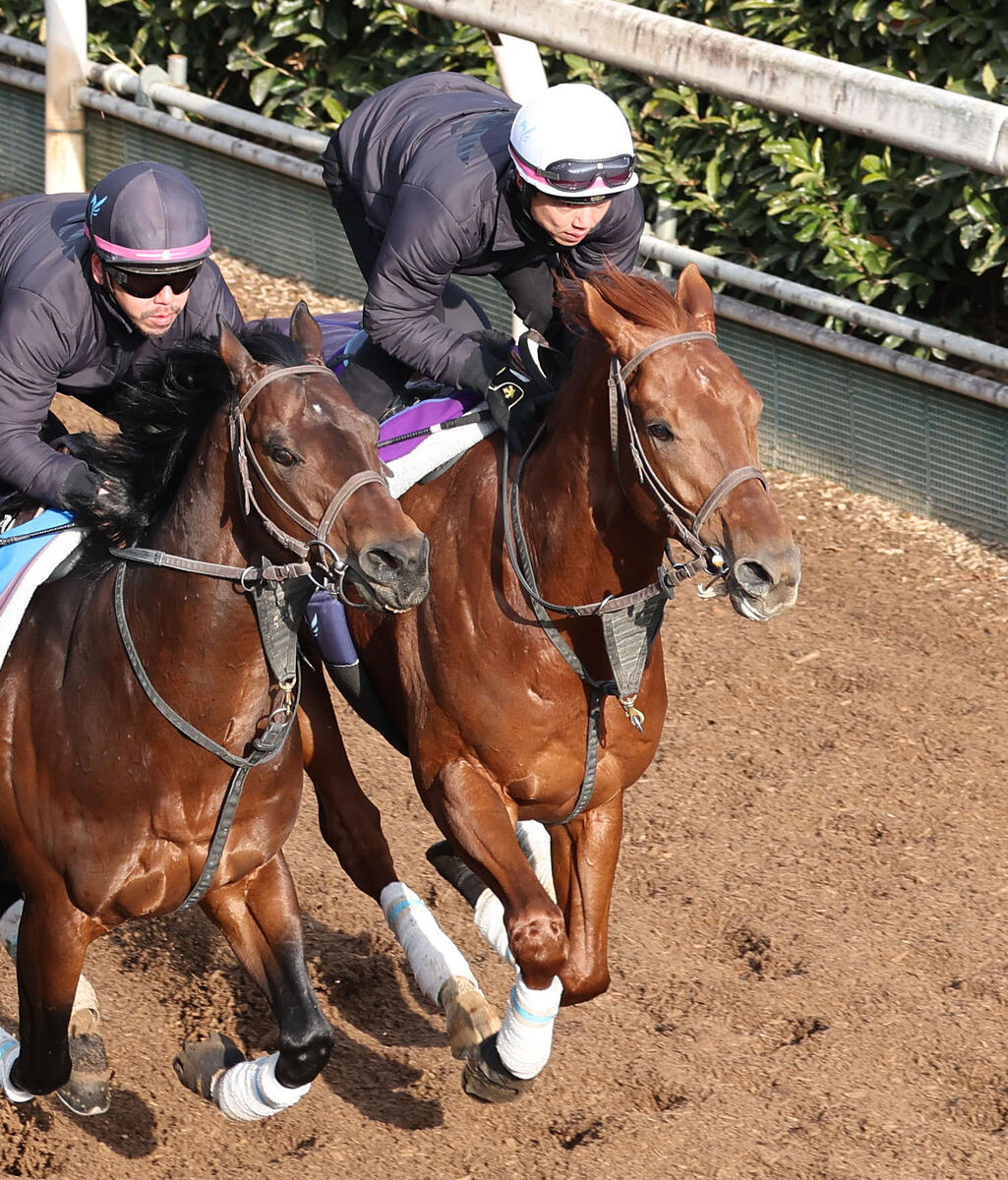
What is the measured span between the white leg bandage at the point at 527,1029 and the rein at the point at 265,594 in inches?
31.4

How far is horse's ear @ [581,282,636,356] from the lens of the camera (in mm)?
4062

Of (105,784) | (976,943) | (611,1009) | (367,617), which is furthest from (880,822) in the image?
(105,784)

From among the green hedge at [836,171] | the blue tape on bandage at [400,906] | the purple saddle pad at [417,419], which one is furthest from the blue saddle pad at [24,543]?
the green hedge at [836,171]

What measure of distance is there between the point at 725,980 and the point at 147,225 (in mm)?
2746

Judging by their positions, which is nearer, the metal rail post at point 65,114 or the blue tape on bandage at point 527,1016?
the blue tape on bandage at point 527,1016

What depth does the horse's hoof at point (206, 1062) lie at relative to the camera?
4469 millimetres

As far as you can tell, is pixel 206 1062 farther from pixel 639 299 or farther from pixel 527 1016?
pixel 639 299

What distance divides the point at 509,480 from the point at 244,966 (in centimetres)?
132

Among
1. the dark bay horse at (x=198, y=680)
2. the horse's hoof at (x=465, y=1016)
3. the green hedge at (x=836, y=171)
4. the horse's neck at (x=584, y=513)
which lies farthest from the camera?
the green hedge at (x=836, y=171)

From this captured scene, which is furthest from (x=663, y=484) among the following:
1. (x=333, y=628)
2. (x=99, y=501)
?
(x=333, y=628)

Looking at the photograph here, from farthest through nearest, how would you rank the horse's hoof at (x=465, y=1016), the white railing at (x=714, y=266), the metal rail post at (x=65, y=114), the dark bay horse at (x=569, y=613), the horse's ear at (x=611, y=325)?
the metal rail post at (x=65, y=114) < the white railing at (x=714, y=266) < the horse's hoof at (x=465, y=1016) < the horse's ear at (x=611, y=325) < the dark bay horse at (x=569, y=613)

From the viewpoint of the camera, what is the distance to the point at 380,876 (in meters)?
5.09

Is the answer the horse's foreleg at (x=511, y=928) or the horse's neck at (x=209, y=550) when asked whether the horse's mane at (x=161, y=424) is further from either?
the horse's foreleg at (x=511, y=928)

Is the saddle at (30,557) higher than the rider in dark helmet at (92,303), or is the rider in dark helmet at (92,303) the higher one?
→ the rider in dark helmet at (92,303)
